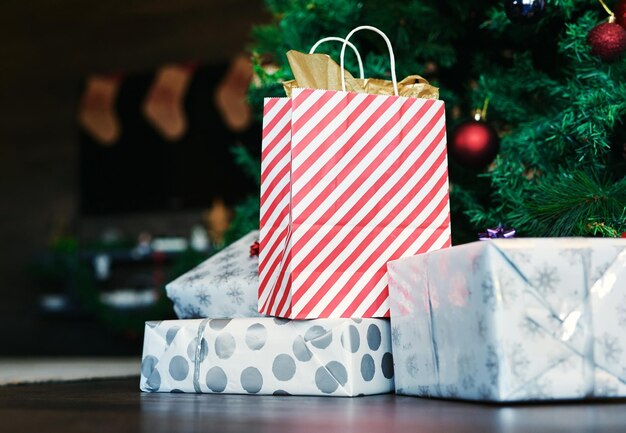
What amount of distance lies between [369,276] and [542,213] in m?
0.30

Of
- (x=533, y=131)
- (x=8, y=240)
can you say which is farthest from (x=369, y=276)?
(x=8, y=240)

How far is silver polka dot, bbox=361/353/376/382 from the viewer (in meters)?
1.10


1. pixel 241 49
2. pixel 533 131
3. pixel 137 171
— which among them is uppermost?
pixel 241 49

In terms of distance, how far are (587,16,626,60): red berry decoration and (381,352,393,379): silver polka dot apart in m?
0.57

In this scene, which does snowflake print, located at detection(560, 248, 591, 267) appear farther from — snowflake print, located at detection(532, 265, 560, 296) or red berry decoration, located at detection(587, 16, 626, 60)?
red berry decoration, located at detection(587, 16, 626, 60)

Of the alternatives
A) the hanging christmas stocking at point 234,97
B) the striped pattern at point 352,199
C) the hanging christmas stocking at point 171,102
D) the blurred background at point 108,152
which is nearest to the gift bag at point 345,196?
the striped pattern at point 352,199

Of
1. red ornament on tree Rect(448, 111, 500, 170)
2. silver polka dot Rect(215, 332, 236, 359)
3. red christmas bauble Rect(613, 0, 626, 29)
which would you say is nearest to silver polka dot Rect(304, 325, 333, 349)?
silver polka dot Rect(215, 332, 236, 359)

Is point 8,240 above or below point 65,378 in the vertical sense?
above

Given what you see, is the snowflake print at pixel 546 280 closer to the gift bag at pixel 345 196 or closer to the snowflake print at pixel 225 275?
the gift bag at pixel 345 196

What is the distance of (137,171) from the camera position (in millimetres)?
5234

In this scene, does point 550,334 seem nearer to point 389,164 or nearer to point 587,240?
point 587,240

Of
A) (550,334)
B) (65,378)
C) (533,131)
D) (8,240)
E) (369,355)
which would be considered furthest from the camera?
(8,240)

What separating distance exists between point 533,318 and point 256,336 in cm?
38

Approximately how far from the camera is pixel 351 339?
1089 mm
